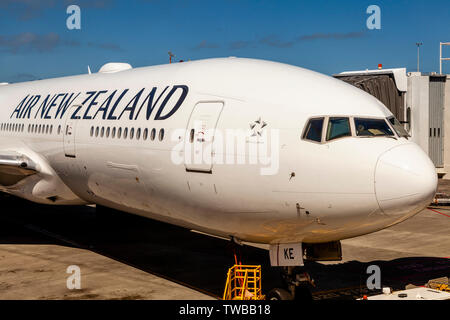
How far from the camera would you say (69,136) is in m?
16.4

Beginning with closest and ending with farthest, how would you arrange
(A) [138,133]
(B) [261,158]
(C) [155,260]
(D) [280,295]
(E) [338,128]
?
(E) [338,128] < (B) [261,158] < (D) [280,295] < (A) [138,133] < (C) [155,260]

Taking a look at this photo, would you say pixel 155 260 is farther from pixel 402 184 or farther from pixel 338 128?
pixel 402 184

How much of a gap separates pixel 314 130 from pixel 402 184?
6.15ft

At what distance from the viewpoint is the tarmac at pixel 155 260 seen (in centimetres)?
1388

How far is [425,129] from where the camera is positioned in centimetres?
3575

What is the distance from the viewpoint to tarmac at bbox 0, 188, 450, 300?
13883mm

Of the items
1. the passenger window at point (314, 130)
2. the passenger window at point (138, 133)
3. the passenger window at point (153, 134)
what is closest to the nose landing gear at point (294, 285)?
the passenger window at point (314, 130)

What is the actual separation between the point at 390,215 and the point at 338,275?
628cm

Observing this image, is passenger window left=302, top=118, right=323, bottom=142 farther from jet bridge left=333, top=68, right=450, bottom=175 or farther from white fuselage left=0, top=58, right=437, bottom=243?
jet bridge left=333, top=68, right=450, bottom=175

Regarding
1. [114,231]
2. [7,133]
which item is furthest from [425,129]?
[7,133]

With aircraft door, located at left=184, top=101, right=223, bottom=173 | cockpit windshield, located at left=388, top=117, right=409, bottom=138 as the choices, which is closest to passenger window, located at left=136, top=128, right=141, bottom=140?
aircraft door, located at left=184, top=101, right=223, bottom=173

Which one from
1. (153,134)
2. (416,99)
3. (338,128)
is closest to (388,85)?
(416,99)

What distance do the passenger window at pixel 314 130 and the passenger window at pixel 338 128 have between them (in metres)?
0.16
